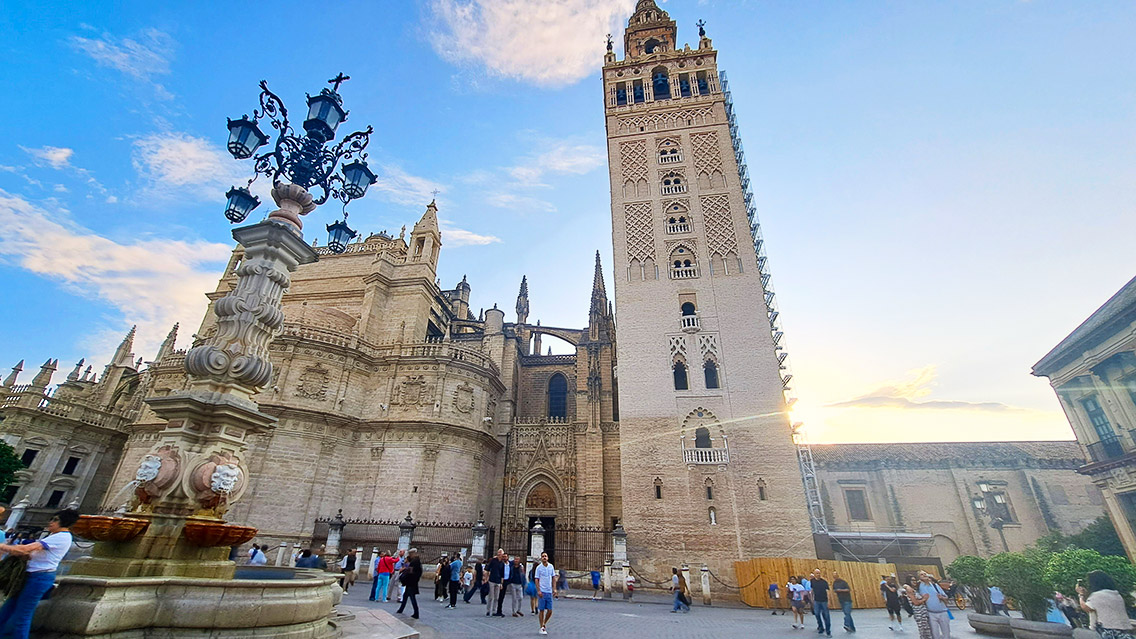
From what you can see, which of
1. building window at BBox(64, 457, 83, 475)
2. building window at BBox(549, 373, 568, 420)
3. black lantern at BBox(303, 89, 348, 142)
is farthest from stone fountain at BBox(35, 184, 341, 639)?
building window at BBox(64, 457, 83, 475)

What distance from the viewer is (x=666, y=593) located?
59.9ft

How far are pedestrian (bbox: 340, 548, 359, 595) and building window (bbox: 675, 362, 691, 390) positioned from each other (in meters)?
14.4

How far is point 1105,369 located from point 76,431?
52.2 meters

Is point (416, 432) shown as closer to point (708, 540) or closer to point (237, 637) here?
point (708, 540)

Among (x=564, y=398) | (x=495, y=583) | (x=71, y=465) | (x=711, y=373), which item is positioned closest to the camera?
(x=495, y=583)

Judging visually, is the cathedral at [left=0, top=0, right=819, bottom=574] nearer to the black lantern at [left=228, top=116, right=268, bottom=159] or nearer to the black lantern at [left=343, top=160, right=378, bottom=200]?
the black lantern at [left=343, top=160, right=378, bottom=200]

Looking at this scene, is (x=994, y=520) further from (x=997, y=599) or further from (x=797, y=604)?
(x=797, y=604)

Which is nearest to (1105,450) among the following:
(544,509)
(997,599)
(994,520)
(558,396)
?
(994,520)

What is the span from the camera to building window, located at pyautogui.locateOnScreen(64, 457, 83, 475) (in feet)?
96.5

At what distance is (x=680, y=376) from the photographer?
2253 cm

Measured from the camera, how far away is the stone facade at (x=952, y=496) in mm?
28125

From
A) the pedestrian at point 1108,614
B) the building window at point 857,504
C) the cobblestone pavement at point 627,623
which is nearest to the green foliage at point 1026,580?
the cobblestone pavement at point 627,623

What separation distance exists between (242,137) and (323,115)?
144cm

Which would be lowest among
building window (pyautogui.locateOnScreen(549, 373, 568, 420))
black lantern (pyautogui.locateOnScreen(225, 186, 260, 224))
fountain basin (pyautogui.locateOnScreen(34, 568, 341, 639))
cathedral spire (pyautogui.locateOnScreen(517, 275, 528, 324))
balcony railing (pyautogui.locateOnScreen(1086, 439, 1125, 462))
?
fountain basin (pyautogui.locateOnScreen(34, 568, 341, 639))
